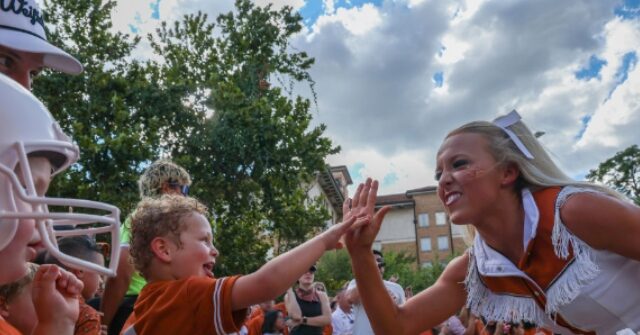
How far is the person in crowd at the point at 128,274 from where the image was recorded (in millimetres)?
3930

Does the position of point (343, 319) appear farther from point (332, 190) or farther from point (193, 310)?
point (332, 190)

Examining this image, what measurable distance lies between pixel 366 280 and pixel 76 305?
67.6 inches

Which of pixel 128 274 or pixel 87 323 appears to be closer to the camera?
pixel 87 323

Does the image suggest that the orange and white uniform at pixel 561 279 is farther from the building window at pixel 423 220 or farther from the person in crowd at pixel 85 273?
→ the building window at pixel 423 220

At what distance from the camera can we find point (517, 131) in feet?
10.7

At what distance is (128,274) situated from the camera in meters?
3.89

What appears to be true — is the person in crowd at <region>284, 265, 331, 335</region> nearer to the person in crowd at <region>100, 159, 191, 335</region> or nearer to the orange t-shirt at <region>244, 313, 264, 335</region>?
the orange t-shirt at <region>244, 313, 264, 335</region>

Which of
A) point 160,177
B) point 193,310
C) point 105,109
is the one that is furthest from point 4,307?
point 105,109

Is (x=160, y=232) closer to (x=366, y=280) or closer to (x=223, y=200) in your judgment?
(x=366, y=280)

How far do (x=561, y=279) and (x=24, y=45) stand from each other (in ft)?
8.49

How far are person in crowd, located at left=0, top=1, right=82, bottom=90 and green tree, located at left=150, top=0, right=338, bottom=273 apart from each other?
12702 millimetres

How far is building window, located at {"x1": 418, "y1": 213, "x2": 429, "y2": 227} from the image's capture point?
7196 centimetres

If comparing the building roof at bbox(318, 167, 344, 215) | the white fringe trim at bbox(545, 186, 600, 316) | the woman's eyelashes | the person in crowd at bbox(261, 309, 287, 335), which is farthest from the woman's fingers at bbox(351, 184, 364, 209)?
the building roof at bbox(318, 167, 344, 215)

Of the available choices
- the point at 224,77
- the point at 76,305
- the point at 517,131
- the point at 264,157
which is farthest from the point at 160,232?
the point at 224,77
